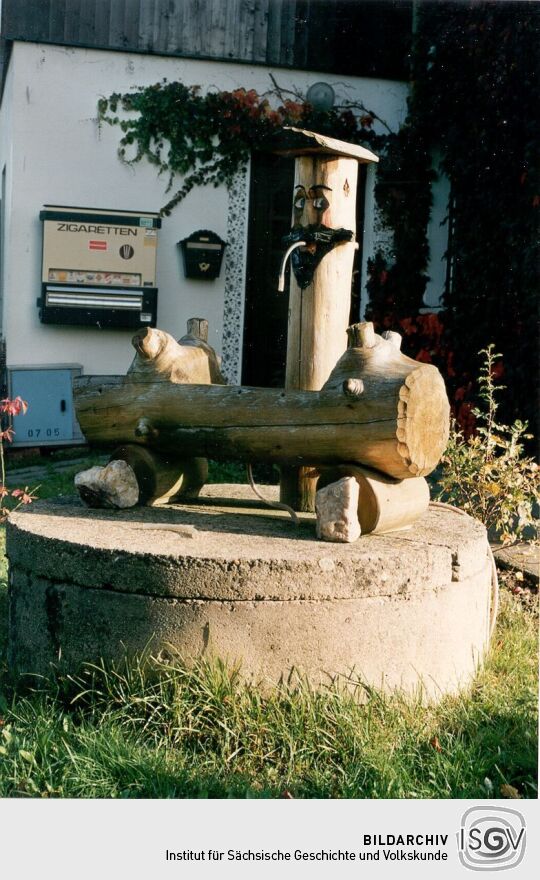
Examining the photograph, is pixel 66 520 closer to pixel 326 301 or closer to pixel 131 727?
pixel 131 727

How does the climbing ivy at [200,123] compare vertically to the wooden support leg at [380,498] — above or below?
above

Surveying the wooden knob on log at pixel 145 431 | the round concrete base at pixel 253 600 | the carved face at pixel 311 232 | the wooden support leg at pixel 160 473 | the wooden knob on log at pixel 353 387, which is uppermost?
the carved face at pixel 311 232

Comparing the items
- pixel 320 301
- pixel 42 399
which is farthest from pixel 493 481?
pixel 42 399

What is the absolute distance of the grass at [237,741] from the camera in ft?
9.29

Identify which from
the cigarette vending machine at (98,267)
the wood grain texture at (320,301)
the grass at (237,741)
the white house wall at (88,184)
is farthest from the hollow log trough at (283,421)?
the white house wall at (88,184)

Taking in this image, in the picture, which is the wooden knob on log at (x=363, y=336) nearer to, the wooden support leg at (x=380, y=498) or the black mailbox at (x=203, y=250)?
the wooden support leg at (x=380, y=498)

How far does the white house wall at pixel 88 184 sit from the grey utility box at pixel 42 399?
0.12 meters

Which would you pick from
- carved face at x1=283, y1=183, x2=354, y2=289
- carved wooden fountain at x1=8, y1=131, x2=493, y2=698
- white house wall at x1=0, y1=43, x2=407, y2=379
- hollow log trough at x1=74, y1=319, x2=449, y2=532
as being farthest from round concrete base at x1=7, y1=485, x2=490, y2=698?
white house wall at x1=0, y1=43, x2=407, y2=379

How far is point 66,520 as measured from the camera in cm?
364

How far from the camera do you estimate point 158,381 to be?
12.7 feet

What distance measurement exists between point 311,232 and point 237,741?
6.56 feet

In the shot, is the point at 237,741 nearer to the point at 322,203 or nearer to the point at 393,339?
the point at 393,339
